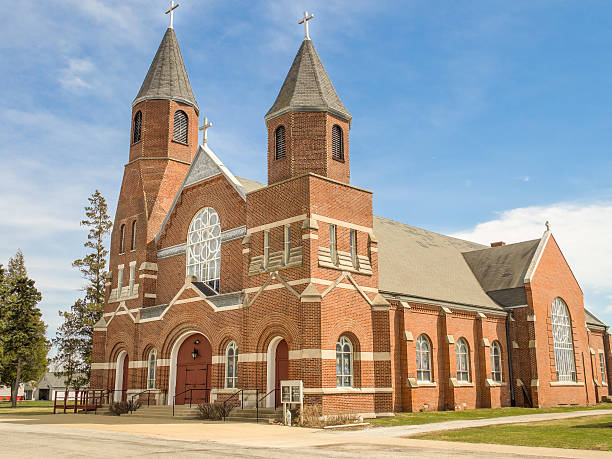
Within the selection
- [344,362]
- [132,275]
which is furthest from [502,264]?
[132,275]

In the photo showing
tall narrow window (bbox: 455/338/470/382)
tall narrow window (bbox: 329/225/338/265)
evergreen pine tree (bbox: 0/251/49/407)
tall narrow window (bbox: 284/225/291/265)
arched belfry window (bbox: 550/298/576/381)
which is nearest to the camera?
tall narrow window (bbox: 284/225/291/265)

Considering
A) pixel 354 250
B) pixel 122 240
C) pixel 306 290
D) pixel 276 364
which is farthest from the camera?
pixel 122 240

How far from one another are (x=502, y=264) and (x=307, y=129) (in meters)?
17.9

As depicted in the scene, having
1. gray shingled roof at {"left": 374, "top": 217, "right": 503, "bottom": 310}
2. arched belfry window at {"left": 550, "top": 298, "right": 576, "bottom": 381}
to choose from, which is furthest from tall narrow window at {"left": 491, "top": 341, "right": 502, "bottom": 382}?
arched belfry window at {"left": 550, "top": 298, "right": 576, "bottom": 381}

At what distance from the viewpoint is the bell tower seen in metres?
26.1

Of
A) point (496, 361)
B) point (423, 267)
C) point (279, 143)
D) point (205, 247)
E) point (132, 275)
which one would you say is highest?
point (279, 143)

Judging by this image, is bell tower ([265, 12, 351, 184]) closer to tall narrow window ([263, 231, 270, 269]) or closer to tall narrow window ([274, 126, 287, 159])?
tall narrow window ([274, 126, 287, 159])

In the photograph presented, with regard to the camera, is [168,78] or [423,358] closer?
[423,358]

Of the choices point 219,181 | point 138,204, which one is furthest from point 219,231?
point 138,204

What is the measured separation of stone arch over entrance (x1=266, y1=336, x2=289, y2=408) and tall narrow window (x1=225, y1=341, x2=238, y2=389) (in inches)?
85.4

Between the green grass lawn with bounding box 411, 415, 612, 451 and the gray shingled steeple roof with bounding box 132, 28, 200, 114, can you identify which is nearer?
the green grass lawn with bounding box 411, 415, 612, 451

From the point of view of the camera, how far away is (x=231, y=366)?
26.1 meters

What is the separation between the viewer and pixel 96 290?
161ft

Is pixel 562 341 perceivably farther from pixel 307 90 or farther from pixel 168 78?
pixel 168 78
